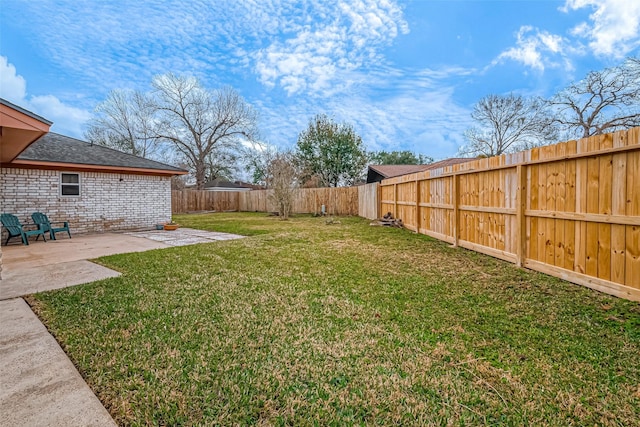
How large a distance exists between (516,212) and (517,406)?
3.56 m

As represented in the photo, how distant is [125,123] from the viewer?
24.5 metres

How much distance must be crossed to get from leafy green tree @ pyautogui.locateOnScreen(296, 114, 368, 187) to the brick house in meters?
14.8

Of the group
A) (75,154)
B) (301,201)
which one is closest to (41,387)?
(75,154)

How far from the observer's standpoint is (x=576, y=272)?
11.8 ft

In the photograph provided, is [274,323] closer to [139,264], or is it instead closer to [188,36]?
[139,264]

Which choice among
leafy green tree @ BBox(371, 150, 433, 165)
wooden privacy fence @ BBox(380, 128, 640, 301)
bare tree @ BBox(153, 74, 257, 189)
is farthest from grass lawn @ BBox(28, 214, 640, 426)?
leafy green tree @ BBox(371, 150, 433, 165)

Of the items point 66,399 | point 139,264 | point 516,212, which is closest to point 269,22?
point 139,264

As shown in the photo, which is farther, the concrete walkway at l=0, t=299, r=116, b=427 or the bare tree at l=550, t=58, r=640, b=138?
the bare tree at l=550, t=58, r=640, b=138

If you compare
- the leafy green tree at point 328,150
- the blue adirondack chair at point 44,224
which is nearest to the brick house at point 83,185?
the blue adirondack chair at point 44,224

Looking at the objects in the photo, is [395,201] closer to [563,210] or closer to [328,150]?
[563,210]

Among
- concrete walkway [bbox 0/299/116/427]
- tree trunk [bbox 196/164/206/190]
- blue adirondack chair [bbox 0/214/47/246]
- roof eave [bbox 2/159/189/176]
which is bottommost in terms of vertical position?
concrete walkway [bbox 0/299/116/427]

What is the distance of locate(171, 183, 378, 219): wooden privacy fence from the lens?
14.7 meters

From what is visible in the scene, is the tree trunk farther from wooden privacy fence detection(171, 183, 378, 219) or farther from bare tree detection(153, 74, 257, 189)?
wooden privacy fence detection(171, 183, 378, 219)

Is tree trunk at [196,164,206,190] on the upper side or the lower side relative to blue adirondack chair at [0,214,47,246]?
upper
